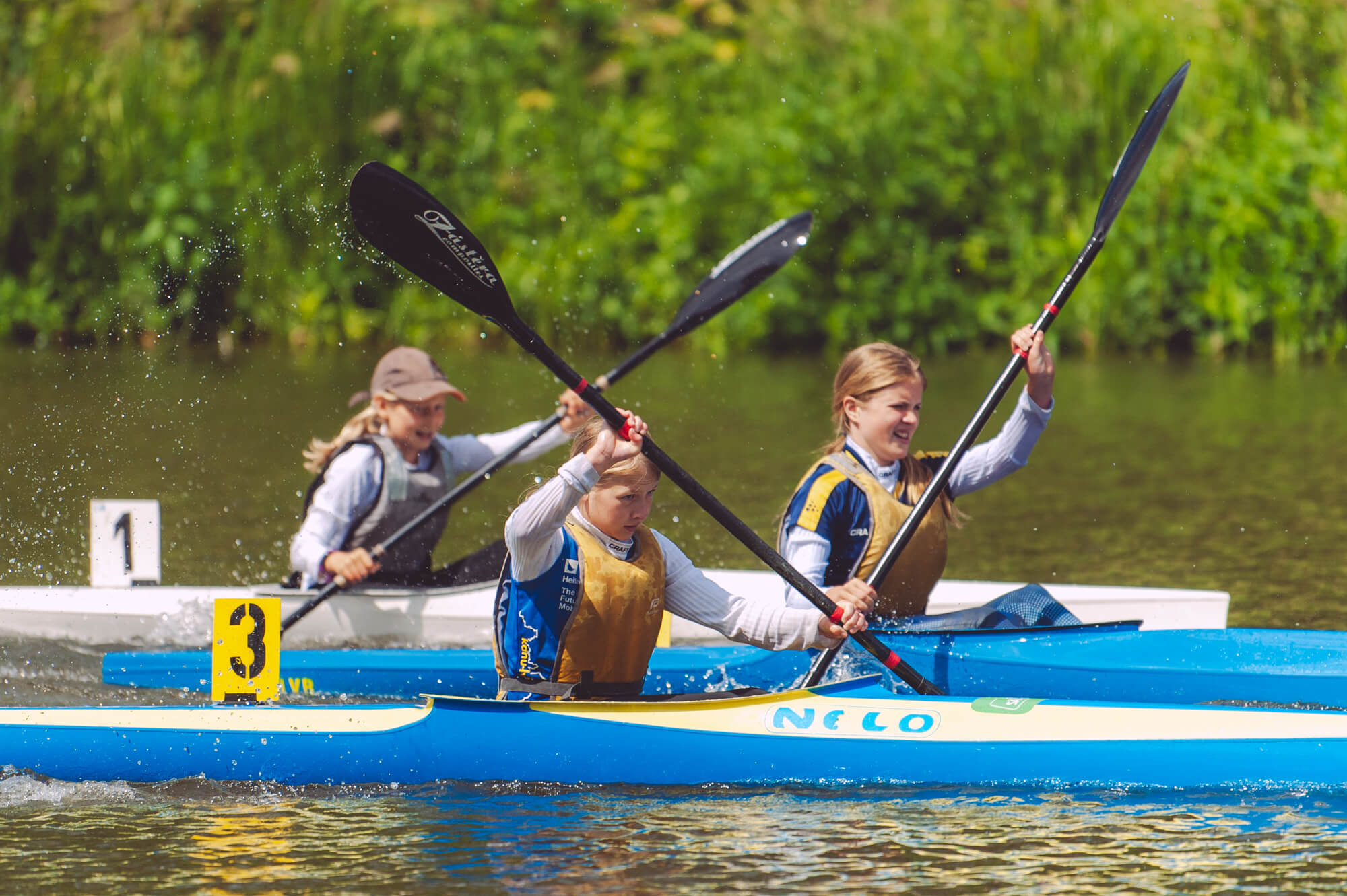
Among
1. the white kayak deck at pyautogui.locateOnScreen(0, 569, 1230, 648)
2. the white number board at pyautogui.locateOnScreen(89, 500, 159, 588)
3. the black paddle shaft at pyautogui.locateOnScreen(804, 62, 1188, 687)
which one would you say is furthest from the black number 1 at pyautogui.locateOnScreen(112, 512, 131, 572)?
the black paddle shaft at pyautogui.locateOnScreen(804, 62, 1188, 687)

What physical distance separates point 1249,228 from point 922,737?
10.4m

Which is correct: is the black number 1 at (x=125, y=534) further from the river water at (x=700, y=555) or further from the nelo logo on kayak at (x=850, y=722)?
the nelo logo on kayak at (x=850, y=722)

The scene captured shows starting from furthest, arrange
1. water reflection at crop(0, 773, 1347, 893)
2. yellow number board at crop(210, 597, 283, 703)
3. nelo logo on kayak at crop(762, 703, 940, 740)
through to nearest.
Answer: yellow number board at crop(210, 597, 283, 703) → nelo logo on kayak at crop(762, 703, 940, 740) → water reflection at crop(0, 773, 1347, 893)

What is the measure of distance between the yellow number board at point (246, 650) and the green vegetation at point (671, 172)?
10.7 meters

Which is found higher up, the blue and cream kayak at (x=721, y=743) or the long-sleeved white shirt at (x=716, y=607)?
the long-sleeved white shirt at (x=716, y=607)

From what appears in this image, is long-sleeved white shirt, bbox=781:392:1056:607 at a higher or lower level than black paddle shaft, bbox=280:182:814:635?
lower

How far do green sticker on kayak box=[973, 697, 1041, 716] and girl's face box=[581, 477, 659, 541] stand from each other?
916 millimetres

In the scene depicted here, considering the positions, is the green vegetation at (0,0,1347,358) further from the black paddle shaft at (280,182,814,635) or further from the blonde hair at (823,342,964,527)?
the blonde hair at (823,342,964,527)

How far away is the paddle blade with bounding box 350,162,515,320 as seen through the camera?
4.48 metres

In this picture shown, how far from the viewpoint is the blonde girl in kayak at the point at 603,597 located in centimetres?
397

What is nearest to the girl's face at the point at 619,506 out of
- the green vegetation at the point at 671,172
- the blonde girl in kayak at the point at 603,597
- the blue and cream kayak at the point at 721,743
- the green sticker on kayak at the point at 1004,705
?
the blonde girl in kayak at the point at 603,597

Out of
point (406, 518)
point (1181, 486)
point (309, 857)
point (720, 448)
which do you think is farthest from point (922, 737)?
point (720, 448)

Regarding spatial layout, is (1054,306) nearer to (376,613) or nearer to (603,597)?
(603,597)

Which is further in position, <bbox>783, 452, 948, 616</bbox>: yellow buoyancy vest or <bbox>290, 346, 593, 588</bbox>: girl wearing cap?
<bbox>290, 346, 593, 588</bbox>: girl wearing cap
